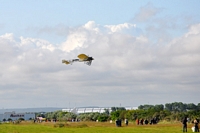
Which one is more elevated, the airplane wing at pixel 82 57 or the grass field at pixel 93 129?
the airplane wing at pixel 82 57

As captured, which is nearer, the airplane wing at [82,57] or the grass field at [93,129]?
the grass field at [93,129]

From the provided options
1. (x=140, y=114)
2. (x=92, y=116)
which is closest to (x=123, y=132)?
(x=140, y=114)

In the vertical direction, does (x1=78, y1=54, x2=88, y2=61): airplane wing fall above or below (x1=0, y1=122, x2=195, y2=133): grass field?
above

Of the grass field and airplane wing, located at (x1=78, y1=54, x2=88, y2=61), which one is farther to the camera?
airplane wing, located at (x1=78, y1=54, x2=88, y2=61)

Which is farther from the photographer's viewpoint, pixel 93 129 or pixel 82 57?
pixel 82 57

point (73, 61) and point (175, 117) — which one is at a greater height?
point (73, 61)

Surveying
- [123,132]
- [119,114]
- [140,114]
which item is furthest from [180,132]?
[119,114]

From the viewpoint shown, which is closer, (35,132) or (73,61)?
(35,132)

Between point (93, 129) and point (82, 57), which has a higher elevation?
point (82, 57)

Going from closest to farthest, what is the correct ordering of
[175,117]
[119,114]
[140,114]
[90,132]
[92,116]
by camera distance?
[90,132] < [175,117] < [140,114] < [119,114] < [92,116]

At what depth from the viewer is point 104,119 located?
11150cm

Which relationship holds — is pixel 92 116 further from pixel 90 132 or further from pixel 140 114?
pixel 90 132

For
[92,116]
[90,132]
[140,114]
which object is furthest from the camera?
[92,116]

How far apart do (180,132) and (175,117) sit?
1881 inches
